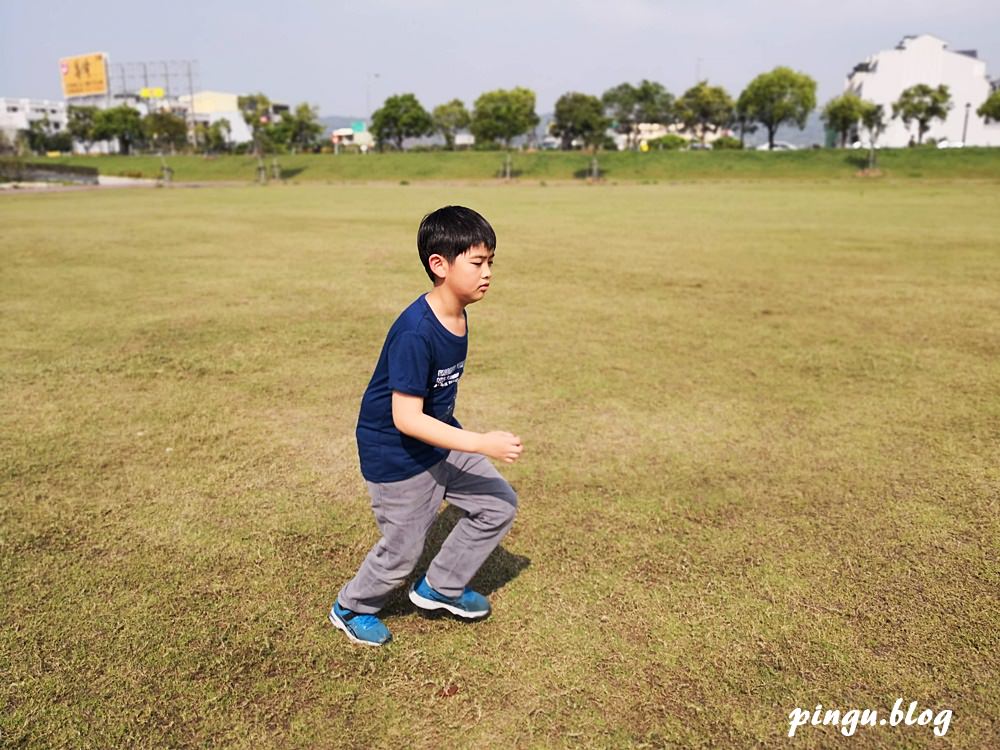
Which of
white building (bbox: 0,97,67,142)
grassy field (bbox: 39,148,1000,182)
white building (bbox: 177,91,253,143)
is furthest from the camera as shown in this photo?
white building (bbox: 177,91,253,143)

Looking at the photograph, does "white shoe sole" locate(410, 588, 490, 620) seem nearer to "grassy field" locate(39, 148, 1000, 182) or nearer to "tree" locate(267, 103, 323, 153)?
"grassy field" locate(39, 148, 1000, 182)

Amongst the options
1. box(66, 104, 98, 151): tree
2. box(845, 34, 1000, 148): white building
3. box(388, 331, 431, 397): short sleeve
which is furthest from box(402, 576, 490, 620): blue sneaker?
box(845, 34, 1000, 148): white building

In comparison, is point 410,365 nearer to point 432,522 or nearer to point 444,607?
point 432,522

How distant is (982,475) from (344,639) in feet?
12.3

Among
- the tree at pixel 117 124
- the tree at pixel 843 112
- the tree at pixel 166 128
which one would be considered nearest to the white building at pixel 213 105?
the tree at pixel 117 124

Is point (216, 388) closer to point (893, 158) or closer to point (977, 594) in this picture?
point (977, 594)

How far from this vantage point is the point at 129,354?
687cm

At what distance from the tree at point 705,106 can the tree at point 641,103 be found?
3.33 m

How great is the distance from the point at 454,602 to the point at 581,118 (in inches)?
3256

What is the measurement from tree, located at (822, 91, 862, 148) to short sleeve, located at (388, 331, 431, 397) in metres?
76.2

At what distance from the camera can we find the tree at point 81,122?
302 feet

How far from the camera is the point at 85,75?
105312 mm

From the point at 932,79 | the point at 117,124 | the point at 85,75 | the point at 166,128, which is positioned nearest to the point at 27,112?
the point at 85,75

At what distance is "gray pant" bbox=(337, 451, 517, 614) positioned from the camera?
279cm
